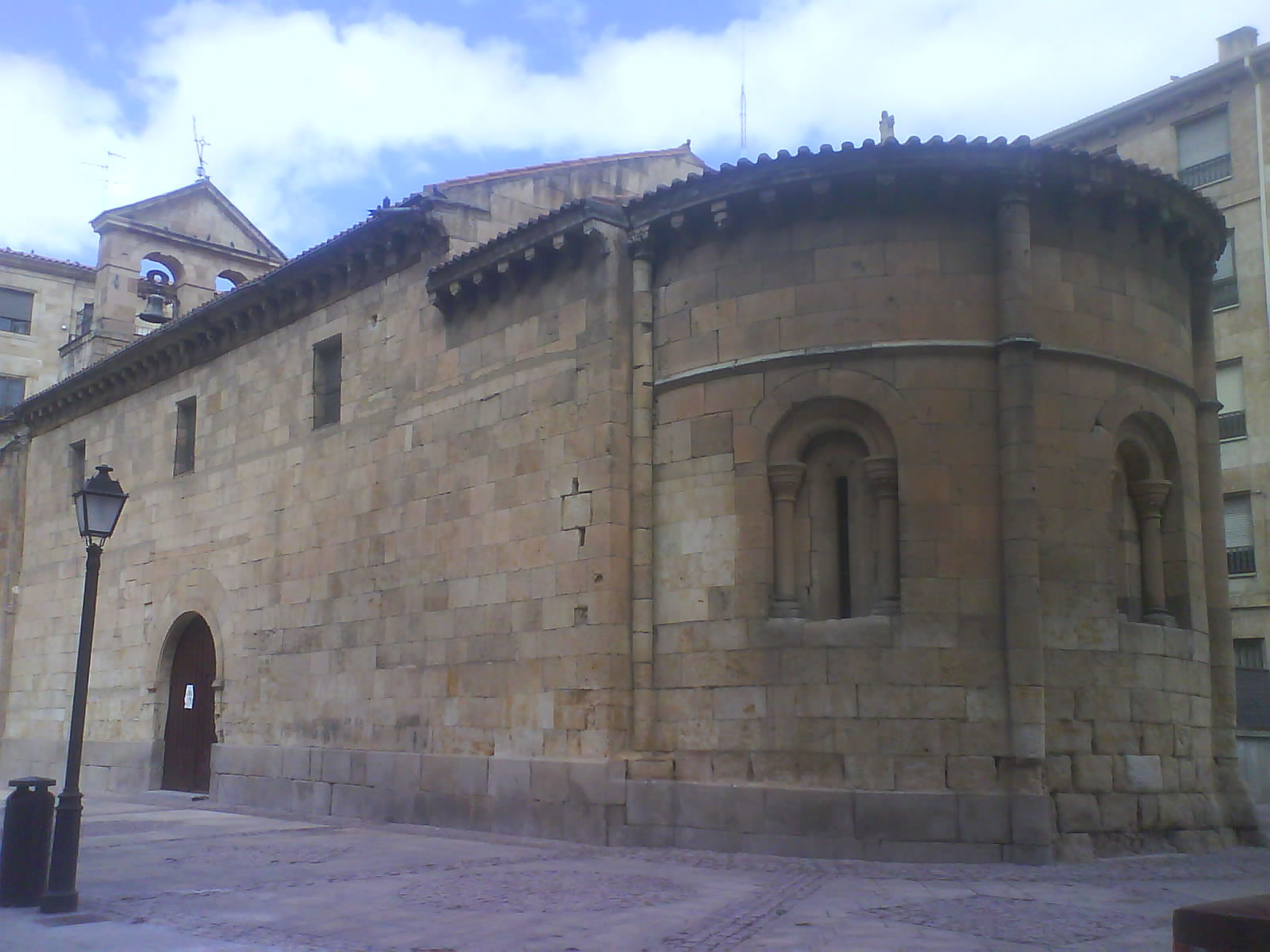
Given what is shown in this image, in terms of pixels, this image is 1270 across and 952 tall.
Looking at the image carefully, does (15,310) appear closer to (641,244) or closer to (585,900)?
(641,244)

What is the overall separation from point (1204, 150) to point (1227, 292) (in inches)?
127

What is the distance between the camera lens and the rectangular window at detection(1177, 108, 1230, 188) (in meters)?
26.6

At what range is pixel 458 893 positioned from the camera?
9.88 m

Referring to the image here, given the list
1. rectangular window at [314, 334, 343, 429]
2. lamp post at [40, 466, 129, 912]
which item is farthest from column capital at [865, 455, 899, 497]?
rectangular window at [314, 334, 343, 429]

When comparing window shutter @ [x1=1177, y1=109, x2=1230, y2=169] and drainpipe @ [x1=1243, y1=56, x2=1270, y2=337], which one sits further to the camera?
window shutter @ [x1=1177, y1=109, x2=1230, y2=169]

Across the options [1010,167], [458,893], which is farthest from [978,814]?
[1010,167]

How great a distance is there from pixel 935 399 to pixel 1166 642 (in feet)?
11.8

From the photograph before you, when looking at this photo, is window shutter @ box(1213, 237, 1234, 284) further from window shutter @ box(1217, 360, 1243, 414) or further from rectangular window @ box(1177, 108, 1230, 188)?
window shutter @ box(1217, 360, 1243, 414)

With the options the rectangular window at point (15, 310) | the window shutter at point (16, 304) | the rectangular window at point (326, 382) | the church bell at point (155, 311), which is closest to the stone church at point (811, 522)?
the rectangular window at point (326, 382)

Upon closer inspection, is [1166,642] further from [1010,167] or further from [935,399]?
[1010,167]

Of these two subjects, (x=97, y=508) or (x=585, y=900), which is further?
(x=97, y=508)

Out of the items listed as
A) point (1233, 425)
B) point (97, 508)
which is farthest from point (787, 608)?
point (1233, 425)

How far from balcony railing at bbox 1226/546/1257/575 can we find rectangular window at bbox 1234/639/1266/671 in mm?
1387

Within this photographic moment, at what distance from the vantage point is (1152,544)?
44.3 ft
